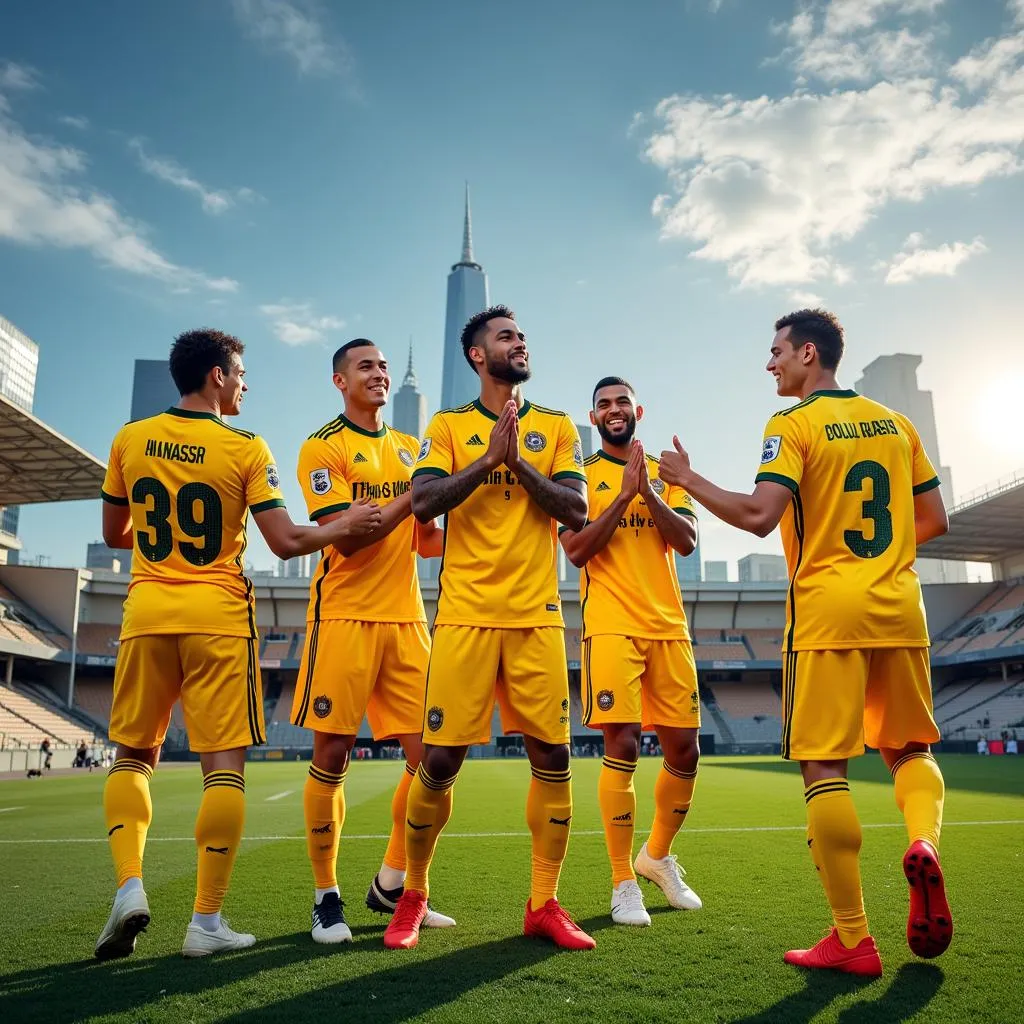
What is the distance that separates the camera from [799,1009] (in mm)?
2916

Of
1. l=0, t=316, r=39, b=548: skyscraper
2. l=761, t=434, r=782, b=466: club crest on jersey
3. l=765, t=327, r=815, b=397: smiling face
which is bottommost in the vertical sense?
l=761, t=434, r=782, b=466: club crest on jersey

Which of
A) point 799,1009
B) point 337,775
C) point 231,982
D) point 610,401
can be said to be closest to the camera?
point 799,1009

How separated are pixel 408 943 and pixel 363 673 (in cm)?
137

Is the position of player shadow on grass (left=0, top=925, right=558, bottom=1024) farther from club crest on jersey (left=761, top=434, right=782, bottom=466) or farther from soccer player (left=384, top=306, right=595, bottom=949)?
club crest on jersey (left=761, top=434, right=782, bottom=466)

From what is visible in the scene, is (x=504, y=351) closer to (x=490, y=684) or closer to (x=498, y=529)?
(x=498, y=529)

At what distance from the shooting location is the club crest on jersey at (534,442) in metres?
4.43

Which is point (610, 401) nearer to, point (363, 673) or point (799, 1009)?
point (363, 673)

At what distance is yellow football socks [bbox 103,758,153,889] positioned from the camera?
3.87m

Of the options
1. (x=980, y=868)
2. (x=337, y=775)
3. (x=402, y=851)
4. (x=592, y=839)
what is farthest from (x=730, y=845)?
(x=337, y=775)

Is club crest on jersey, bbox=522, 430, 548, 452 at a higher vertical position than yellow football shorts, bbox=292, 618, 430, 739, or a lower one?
higher

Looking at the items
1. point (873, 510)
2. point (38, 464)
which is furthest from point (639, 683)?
point (38, 464)

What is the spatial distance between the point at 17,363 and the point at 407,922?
12668cm

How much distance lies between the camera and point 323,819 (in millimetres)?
4438

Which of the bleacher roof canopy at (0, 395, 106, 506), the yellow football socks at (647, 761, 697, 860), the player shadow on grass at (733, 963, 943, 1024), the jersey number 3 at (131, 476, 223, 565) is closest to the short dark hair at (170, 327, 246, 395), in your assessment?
the jersey number 3 at (131, 476, 223, 565)
